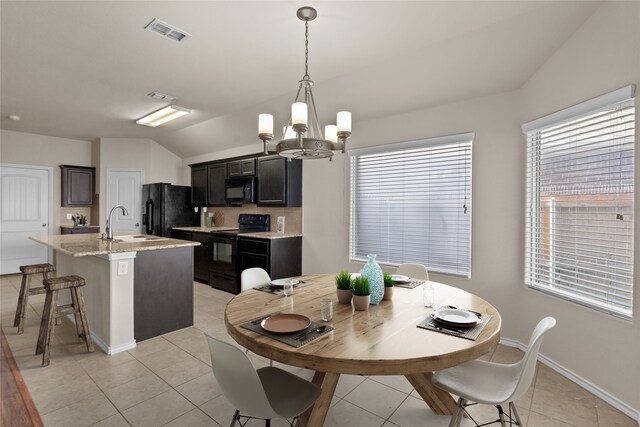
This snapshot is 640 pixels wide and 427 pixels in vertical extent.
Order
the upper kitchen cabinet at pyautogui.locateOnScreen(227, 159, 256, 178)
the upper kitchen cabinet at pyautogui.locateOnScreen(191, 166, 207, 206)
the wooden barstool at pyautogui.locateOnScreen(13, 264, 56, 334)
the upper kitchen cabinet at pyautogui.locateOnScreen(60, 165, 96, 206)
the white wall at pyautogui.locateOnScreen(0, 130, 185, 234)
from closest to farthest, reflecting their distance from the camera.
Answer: the wooden barstool at pyautogui.locateOnScreen(13, 264, 56, 334)
the upper kitchen cabinet at pyautogui.locateOnScreen(227, 159, 256, 178)
the white wall at pyautogui.locateOnScreen(0, 130, 185, 234)
the upper kitchen cabinet at pyautogui.locateOnScreen(191, 166, 207, 206)
the upper kitchen cabinet at pyautogui.locateOnScreen(60, 165, 96, 206)

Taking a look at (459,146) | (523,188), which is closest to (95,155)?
(459,146)

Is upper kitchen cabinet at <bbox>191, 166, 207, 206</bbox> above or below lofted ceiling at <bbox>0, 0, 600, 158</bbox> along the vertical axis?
below

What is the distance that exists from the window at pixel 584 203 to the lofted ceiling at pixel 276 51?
67 cm

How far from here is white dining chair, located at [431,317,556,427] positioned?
147 centimetres

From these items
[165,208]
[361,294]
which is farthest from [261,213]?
[361,294]

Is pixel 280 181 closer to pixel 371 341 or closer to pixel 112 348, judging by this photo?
pixel 112 348

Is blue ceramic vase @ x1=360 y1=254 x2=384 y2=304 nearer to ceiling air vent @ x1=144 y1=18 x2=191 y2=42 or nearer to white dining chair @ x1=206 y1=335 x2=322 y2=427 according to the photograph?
white dining chair @ x1=206 y1=335 x2=322 y2=427

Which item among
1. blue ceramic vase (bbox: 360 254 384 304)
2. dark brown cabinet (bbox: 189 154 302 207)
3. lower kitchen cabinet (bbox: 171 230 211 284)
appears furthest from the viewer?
lower kitchen cabinet (bbox: 171 230 211 284)

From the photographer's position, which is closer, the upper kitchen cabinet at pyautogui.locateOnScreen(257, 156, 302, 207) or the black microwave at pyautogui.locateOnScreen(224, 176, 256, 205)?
the upper kitchen cabinet at pyautogui.locateOnScreen(257, 156, 302, 207)

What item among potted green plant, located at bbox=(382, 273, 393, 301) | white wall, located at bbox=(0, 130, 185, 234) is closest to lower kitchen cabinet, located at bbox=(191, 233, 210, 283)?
white wall, located at bbox=(0, 130, 185, 234)

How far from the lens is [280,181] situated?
4.83 meters

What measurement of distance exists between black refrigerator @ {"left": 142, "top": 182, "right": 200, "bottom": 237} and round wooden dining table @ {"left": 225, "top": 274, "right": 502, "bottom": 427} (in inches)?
184

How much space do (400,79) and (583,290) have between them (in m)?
2.46

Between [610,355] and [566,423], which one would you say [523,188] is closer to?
[610,355]
